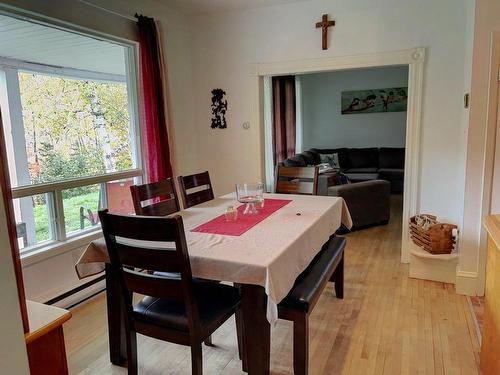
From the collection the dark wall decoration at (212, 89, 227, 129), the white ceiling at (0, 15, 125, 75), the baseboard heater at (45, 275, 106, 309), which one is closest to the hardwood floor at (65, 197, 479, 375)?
the baseboard heater at (45, 275, 106, 309)

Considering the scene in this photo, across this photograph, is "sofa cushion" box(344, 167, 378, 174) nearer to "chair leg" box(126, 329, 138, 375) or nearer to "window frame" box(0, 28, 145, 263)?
"window frame" box(0, 28, 145, 263)

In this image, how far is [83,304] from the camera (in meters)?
2.83

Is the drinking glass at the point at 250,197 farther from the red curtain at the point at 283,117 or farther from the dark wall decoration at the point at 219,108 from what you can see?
the red curtain at the point at 283,117

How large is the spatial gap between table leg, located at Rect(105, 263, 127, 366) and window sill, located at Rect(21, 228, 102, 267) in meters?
0.90

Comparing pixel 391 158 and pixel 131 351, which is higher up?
pixel 391 158

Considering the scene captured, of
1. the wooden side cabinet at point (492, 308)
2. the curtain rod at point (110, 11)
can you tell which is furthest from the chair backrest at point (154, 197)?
the wooden side cabinet at point (492, 308)

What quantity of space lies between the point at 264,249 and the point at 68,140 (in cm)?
205

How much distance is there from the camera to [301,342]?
1.80 m

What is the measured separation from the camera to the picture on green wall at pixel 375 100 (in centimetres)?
709

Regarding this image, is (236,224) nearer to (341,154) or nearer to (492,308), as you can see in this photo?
(492,308)

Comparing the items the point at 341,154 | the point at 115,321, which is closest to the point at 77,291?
the point at 115,321

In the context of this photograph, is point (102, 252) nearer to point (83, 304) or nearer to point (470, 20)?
point (83, 304)

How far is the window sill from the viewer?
8.29 feet

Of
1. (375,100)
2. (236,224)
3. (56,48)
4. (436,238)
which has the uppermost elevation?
(56,48)
